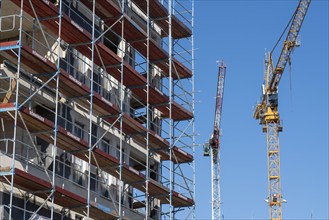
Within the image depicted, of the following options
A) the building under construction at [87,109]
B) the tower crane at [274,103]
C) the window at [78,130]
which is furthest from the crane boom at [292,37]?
the window at [78,130]

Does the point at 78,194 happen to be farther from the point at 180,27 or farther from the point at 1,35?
the point at 180,27

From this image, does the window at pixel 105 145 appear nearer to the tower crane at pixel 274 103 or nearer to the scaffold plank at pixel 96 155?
the scaffold plank at pixel 96 155

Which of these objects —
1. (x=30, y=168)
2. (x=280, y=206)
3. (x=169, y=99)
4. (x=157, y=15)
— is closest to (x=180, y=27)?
(x=157, y=15)

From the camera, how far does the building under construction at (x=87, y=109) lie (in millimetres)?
37625

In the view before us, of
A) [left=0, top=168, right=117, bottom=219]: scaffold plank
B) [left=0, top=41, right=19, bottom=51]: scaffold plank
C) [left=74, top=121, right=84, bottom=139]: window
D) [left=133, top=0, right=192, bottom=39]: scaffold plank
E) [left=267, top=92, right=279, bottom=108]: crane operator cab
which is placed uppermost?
[left=267, top=92, right=279, bottom=108]: crane operator cab

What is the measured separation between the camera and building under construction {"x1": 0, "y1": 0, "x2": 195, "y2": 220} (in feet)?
123

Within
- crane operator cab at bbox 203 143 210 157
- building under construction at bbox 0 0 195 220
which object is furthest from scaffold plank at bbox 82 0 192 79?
crane operator cab at bbox 203 143 210 157

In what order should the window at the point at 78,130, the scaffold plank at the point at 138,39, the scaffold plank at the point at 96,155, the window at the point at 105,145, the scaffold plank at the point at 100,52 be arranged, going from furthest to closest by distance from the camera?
the window at the point at 105,145 < the scaffold plank at the point at 138,39 < the window at the point at 78,130 < the scaffold plank at the point at 100,52 < the scaffold plank at the point at 96,155

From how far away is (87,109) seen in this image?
44750mm

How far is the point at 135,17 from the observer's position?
52.4 meters

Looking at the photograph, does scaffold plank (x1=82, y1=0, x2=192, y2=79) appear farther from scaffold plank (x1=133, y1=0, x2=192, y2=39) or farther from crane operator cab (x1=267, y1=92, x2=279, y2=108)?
crane operator cab (x1=267, y1=92, x2=279, y2=108)

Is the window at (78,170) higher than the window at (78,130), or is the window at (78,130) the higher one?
the window at (78,130)

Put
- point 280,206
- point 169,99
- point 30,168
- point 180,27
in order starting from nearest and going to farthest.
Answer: point 30,168
point 169,99
point 180,27
point 280,206

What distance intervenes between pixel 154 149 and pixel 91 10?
9.83 metres
